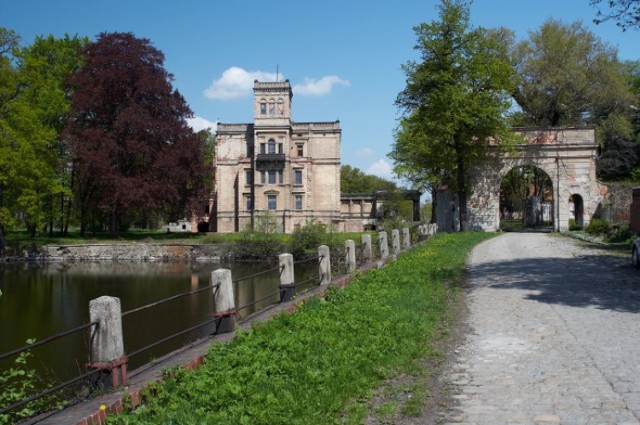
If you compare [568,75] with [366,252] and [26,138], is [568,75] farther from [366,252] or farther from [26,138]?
[26,138]

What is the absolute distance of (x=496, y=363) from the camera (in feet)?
23.6

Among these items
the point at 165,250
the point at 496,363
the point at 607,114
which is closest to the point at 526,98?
the point at 607,114

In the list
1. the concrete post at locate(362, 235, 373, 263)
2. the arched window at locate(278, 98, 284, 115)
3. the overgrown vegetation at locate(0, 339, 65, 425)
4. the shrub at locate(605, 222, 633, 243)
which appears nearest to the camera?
the overgrown vegetation at locate(0, 339, 65, 425)

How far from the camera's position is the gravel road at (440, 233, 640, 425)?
214 inches

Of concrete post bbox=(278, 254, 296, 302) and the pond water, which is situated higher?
concrete post bbox=(278, 254, 296, 302)

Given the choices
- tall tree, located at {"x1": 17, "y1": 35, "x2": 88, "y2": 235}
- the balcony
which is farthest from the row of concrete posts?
the balcony

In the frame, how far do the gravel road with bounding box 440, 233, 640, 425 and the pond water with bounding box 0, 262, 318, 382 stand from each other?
4.55 m

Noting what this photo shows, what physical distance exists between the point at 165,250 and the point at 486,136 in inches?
1053

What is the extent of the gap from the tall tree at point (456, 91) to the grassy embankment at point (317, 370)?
2676cm

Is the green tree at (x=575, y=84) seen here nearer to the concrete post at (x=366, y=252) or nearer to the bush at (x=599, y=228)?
the bush at (x=599, y=228)

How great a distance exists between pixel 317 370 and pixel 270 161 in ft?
206

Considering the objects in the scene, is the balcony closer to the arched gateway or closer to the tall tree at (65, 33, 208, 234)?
the tall tree at (65, 33, 208, 234)

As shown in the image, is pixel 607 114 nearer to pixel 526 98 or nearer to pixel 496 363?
pixel 526 98

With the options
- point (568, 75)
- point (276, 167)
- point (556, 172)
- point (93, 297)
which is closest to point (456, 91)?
point (556, 172)
